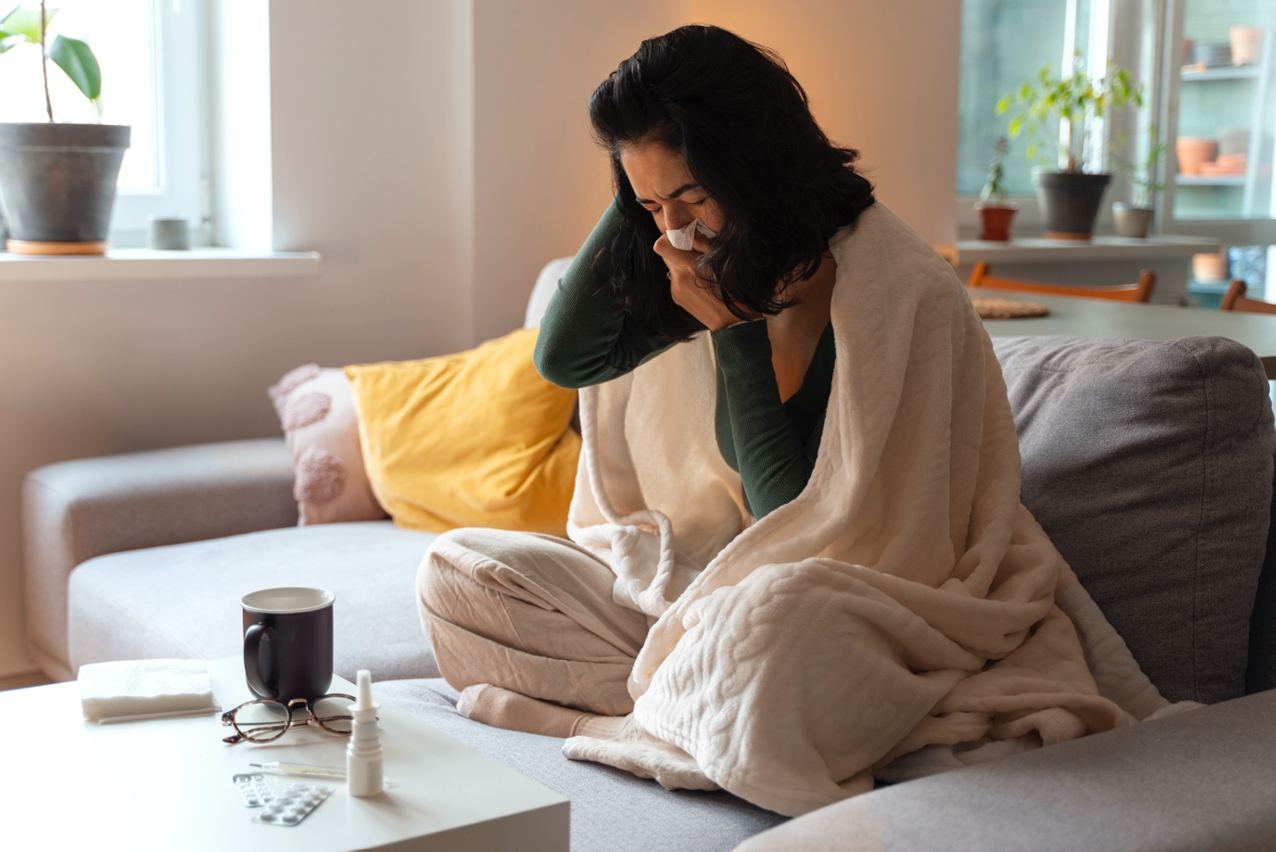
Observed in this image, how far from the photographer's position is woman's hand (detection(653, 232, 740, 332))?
1.29 meters

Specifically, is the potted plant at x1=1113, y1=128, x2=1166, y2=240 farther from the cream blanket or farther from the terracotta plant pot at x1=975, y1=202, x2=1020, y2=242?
the cream blanket

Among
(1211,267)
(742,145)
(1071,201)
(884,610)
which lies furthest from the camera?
(1211,267)

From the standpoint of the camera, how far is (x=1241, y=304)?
286 cm

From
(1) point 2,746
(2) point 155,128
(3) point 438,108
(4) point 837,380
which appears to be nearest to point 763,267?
(4) point 837,380

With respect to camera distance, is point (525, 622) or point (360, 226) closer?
point (525, 622)

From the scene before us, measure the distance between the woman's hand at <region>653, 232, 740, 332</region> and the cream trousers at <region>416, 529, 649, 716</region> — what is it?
333 millimetres

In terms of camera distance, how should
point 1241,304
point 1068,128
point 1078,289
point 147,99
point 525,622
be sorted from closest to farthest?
point 525,622
point 147,99
point 1241,304
point 1078,289
point 1068,128

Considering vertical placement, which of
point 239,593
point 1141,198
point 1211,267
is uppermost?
point 1141,198

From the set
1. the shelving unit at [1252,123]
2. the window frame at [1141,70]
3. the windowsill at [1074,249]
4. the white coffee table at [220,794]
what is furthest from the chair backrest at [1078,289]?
the white coffee table at [220,794]

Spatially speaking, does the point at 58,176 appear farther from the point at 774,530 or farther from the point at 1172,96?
the point at 1172,96

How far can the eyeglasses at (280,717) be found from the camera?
106cm

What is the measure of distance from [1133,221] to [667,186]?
3145mm

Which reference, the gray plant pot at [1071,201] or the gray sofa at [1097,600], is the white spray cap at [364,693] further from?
the gray plant pot at [1071,201]

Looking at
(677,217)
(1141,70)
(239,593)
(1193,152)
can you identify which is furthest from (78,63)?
(1193,152)
